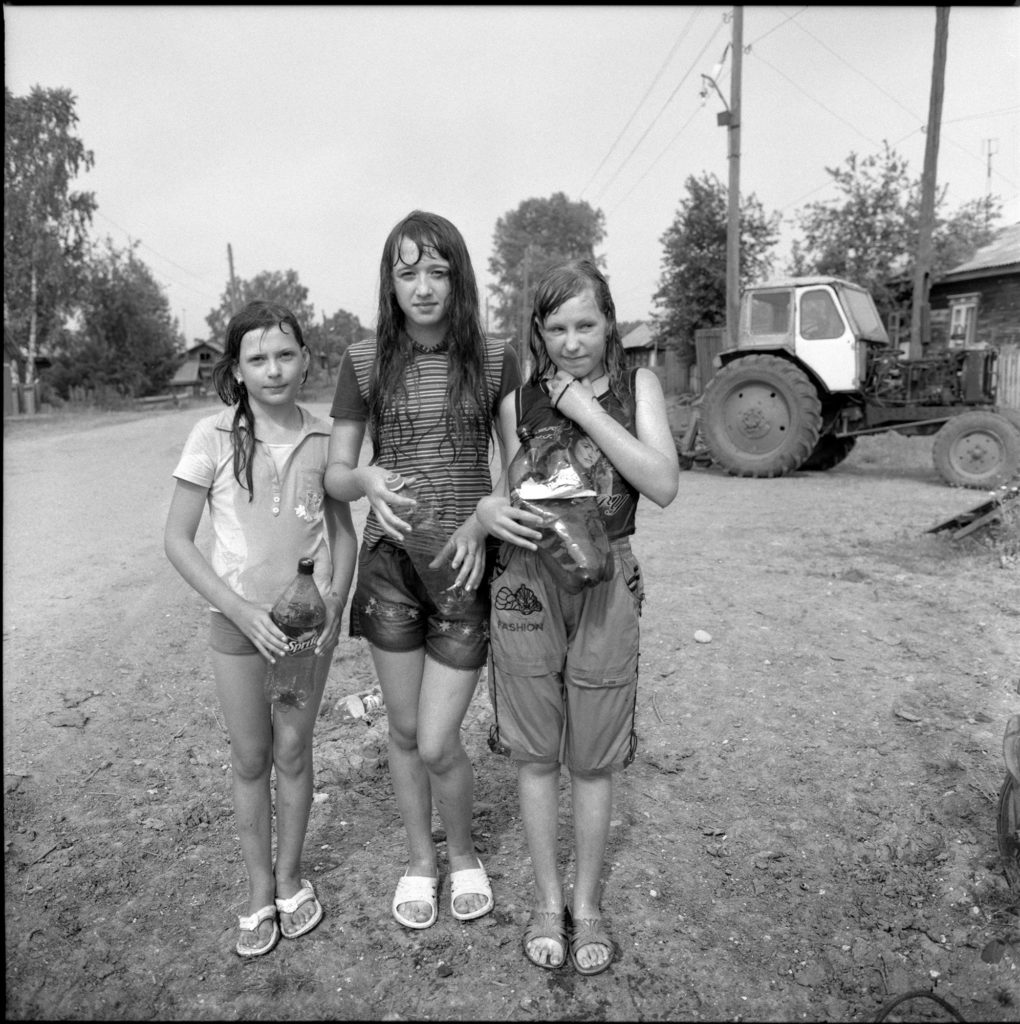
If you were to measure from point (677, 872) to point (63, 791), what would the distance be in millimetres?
2062

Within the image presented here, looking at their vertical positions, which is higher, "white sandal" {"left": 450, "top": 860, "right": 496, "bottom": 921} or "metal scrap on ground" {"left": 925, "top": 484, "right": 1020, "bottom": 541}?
"metal scrap on ground" {"left": 925, "top": 484, "right": 1020, "bottom": 541}

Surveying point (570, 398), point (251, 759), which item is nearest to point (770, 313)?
point (570, 398)

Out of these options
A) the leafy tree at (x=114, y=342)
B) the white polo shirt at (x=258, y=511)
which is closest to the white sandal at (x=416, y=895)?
the white polo shirt at (x=258, y=511)

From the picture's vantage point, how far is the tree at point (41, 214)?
26.8 m

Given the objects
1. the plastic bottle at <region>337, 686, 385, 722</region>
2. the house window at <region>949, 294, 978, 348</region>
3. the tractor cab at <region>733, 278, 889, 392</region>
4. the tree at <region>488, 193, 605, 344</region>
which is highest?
the tree at <region>488, 193, 605, 344</region>

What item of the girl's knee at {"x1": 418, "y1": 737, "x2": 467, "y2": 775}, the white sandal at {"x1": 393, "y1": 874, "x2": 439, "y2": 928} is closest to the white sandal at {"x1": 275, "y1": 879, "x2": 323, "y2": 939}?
the white sandal at {"x1": 393, "y1": 874, "x2": 439, "y2": 928}

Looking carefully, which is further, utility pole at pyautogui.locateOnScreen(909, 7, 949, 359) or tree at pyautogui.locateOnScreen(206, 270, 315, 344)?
tree at pyautogui.locateOnScreen(206, 270, 315, 344)

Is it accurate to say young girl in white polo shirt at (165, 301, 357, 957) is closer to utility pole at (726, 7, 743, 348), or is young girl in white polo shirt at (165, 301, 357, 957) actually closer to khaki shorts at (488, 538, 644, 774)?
khaki shorts at (488, 538, 644, 774)

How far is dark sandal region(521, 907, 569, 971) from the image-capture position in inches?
80.8

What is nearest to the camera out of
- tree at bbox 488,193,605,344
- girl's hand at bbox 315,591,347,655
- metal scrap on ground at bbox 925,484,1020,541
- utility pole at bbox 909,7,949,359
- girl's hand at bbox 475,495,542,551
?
girl's hand at bbox 475,495,542,551

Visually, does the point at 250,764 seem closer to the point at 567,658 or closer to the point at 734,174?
the point at 567,658

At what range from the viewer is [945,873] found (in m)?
2.41

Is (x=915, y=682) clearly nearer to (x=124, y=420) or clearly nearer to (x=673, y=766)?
(x=673, y=766)

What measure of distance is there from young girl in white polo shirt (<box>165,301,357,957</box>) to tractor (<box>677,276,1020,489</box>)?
8514mm
